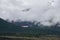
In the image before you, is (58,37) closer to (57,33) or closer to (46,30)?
(57,33)

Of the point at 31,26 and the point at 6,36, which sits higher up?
the point at 31,26

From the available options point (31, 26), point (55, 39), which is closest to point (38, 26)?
point (31, 26)

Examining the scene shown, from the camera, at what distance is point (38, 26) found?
3141cm

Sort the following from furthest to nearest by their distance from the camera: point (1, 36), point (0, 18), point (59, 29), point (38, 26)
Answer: point (0, 18) → point (38, 26) → point (59, 29) → point (1, 36)

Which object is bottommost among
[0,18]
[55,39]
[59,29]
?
[55,39]

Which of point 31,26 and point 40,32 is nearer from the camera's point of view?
point 40,32

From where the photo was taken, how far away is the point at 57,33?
89.1ft

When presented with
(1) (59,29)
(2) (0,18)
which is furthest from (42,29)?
(2) (0,18)

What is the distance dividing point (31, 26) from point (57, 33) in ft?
19.7

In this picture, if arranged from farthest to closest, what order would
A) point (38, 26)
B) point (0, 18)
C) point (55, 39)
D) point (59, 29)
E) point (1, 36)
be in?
point (0, 18) → point (38, 26) → point (59, 29) → point (1, 36) → point (55, 39)

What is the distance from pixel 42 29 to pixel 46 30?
1230mm

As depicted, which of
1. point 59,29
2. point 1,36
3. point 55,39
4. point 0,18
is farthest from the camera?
point 0,18

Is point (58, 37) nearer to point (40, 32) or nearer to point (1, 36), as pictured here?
point (40, 32)

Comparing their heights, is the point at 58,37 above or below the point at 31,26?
below
